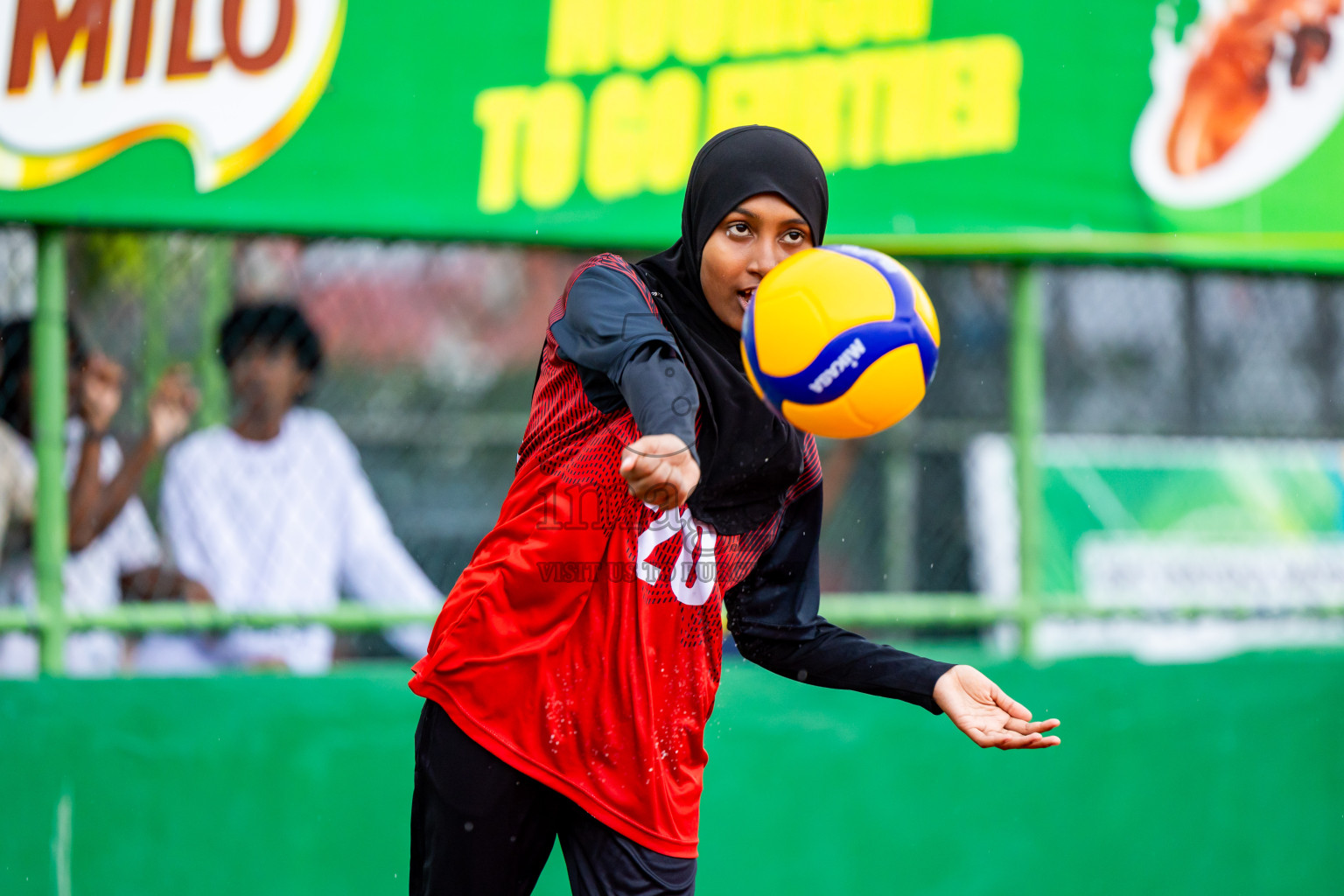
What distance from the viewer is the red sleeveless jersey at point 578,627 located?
2648 mm

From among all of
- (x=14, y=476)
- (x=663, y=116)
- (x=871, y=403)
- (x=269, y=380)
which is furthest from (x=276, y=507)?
(x=871, y=403)

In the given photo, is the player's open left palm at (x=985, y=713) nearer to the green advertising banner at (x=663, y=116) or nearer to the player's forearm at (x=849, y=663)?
the player's forearm at (x=849, y=663)

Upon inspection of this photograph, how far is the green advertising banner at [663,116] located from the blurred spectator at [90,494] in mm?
567

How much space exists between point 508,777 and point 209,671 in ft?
7.47

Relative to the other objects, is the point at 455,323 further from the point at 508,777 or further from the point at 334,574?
the point at 508,777

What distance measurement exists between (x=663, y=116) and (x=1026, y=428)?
171cm

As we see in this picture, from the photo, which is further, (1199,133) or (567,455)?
(1199,133)

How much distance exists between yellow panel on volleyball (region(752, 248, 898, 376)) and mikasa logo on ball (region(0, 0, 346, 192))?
2531 mm

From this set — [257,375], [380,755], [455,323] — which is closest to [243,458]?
[257,375]

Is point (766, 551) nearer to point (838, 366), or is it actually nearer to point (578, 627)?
point (578, 627)

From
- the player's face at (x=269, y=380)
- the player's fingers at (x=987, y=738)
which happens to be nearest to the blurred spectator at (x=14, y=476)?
the player's face at (x=269, y=380)

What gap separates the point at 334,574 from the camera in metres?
5.23

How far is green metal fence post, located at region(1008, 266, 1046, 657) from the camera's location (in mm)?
4883

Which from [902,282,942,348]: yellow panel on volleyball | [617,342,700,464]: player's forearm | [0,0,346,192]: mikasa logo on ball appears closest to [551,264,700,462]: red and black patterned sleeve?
[617,342,700,464]: player's forearm
